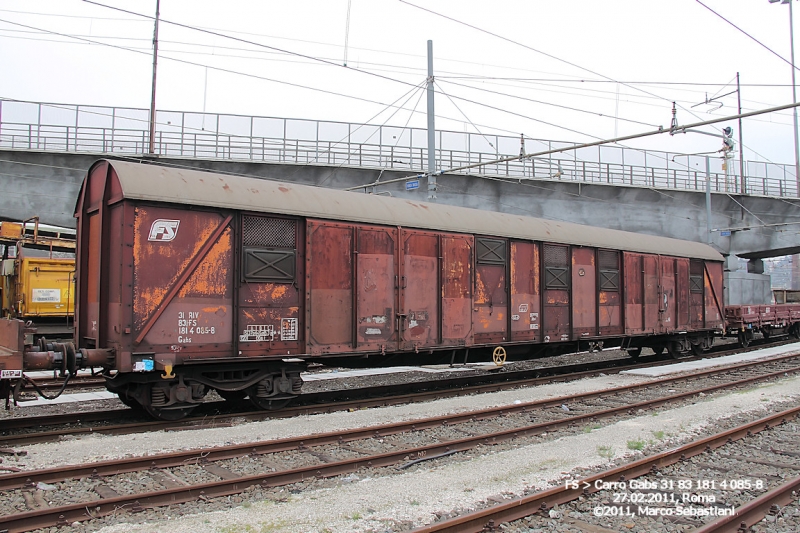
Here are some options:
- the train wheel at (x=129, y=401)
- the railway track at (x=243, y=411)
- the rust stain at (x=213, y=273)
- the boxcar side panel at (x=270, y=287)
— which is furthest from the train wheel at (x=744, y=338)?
the train wheel at (x=129, y=401)

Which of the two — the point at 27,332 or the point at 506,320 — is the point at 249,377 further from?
the point at 506,320

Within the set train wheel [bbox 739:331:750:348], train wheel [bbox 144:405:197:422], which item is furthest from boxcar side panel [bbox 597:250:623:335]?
train wheel [bbox 144:405:197:422]

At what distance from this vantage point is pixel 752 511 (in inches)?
212

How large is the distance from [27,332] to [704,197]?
39068 mm

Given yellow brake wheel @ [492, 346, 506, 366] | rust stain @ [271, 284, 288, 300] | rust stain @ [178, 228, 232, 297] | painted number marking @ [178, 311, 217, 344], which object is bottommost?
yellow brake wheel @ [492, 346, 506, 366]

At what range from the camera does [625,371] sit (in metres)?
16.2

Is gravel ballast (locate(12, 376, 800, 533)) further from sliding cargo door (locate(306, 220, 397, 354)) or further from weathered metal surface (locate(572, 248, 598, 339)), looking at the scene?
weathered metal surface (locate(572, 248, 598, 339))

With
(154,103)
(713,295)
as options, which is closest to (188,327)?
(713,295)

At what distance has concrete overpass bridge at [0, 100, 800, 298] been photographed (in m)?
24.1

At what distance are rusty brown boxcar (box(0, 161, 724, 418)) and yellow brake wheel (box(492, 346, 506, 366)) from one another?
0.15 feet

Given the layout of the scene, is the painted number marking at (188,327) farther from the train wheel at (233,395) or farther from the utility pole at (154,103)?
the utility pole at (154,103)

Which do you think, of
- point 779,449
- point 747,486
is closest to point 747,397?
point 779,449

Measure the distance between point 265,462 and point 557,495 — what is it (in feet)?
11.4

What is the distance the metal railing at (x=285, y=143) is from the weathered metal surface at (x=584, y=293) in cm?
1289
